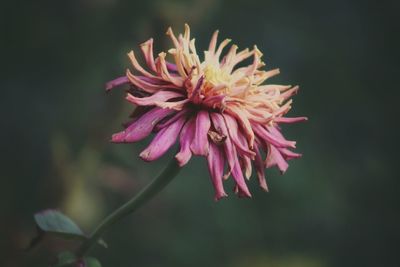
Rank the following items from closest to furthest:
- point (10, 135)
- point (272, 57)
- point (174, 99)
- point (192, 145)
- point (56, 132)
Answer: point (192, 145) → point (174, 99) → point (56, 132) → point (10, 135) → point (272, 57)

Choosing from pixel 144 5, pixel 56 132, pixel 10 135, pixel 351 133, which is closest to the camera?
pixel 56 132

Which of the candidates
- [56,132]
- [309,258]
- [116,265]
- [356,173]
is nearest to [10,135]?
[56,132]

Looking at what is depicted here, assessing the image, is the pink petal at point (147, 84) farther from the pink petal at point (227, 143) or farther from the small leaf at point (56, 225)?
the small leaf at point (56, 225)

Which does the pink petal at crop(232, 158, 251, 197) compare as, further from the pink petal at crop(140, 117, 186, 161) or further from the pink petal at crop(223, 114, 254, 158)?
the pink petal at crop(140, 117, 186, 161)

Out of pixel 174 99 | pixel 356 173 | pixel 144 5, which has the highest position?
pixel 144 5

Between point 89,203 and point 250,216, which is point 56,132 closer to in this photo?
point 89,203

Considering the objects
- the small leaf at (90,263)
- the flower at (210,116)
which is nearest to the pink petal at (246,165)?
the flower at (210,116)

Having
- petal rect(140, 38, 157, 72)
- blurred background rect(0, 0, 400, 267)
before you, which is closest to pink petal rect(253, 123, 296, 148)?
petal rect(140, 38, 157, 72)
